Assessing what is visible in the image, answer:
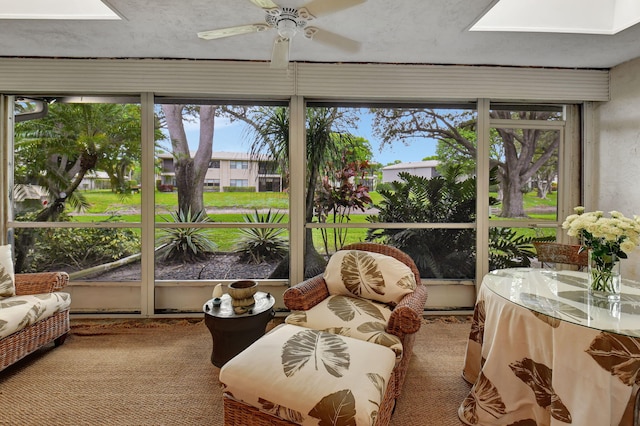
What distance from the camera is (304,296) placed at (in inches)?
84.5

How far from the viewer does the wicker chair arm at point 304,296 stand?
83.5 inches

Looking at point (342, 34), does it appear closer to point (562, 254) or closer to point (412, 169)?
point (412, 169)

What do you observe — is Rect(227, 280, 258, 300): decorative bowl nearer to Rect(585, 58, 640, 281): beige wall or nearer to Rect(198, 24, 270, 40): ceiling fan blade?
Rect(198, 24, 270, 40): ceiling fan blade

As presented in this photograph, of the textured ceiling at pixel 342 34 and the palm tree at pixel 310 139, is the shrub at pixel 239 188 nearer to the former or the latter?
the palm tree at pixel 310 139

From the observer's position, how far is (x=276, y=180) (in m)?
3.41

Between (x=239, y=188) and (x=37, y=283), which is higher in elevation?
(x=239, y=188)

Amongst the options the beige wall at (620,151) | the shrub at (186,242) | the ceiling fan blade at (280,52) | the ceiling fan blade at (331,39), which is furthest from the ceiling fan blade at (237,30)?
the beige wall at (620,151)

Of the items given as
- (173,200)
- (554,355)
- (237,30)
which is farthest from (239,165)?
(554,355)

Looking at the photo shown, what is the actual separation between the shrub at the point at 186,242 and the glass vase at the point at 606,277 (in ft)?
10.6

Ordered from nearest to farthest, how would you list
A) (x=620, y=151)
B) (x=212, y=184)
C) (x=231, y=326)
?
(x=231, y=326), (x=620, y=151), (x=212, y=184)

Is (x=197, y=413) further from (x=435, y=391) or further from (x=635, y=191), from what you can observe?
(x=635, y=191)

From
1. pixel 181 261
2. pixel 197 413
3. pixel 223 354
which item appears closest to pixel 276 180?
pixel 181 261

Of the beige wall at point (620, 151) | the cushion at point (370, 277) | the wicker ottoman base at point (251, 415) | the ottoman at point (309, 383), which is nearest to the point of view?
the ottoman at point (309, 383)

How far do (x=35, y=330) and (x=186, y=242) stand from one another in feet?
4.62
